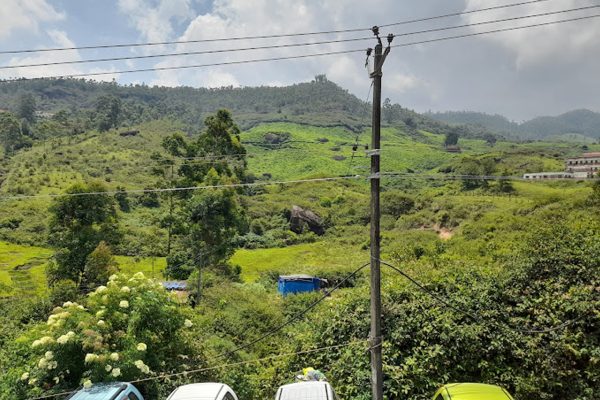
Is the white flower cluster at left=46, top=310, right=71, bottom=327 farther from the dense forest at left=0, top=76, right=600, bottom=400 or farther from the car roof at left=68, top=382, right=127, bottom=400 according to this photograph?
the car roof at left=68, top=382, right=127, bottom=400

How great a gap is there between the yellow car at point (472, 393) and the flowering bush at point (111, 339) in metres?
6.90

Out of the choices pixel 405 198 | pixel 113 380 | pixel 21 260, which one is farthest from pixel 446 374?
pixel 405 198

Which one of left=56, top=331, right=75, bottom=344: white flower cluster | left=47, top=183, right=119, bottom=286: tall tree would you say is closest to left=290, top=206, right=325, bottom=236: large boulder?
left=47, top=183, right=119, bottom=286: tall tree

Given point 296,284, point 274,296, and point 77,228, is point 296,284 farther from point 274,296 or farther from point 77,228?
point 77,228

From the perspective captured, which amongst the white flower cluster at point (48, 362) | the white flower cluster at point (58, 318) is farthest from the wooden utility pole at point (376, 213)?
the white flower cluster at point (58, 318)

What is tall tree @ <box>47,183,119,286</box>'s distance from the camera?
78.6ft

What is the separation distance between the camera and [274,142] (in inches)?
4963

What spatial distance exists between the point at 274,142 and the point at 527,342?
116342 millimetres

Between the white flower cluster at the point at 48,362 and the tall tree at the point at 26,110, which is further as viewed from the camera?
the tall tree at the point at 26,110

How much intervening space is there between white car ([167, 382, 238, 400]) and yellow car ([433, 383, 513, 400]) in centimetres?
467

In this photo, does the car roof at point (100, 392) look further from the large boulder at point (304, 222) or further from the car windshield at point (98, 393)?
the large boulder at point (304, 222)

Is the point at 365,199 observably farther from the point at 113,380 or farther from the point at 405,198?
the point at 113,380

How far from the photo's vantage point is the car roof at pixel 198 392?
28.7 ft

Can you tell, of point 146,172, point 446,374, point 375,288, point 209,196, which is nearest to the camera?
point 375,288
